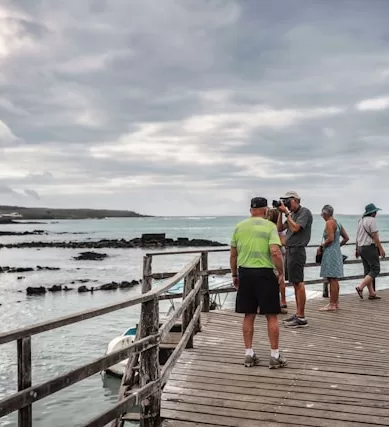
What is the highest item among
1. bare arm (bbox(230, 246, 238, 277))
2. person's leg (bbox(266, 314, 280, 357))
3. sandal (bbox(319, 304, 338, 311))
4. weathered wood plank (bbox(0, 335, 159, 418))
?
bare arm (bbox(230, 246, 238, 277))

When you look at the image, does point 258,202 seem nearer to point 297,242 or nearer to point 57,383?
point 297,242

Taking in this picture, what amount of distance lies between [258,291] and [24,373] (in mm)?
3293

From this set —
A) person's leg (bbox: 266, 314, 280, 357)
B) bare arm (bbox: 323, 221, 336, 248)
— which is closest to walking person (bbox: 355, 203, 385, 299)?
bare arm (bbox: 323, 221, 336, 248)

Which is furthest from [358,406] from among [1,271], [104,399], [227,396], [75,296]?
[1,271]

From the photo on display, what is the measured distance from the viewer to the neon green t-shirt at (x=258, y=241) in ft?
19.8

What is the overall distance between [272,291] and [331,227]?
11.8 feet

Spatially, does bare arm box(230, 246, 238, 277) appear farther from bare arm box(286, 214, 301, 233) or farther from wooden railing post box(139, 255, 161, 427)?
bare arm box(286, 214, 301, 233)

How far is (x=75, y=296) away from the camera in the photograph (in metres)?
27.3

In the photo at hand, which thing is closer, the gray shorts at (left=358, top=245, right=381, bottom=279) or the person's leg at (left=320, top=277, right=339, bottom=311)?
the person's leg at (left=320, top=277, right=339, bottom=311)

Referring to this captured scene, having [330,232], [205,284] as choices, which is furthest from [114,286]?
[330,232]

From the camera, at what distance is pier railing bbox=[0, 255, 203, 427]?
10.3 feet

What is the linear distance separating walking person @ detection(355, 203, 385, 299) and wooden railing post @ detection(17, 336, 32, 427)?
8321 mm

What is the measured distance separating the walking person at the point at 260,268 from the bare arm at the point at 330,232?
342cm

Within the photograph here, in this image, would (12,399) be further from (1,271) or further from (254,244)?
(1,271)
